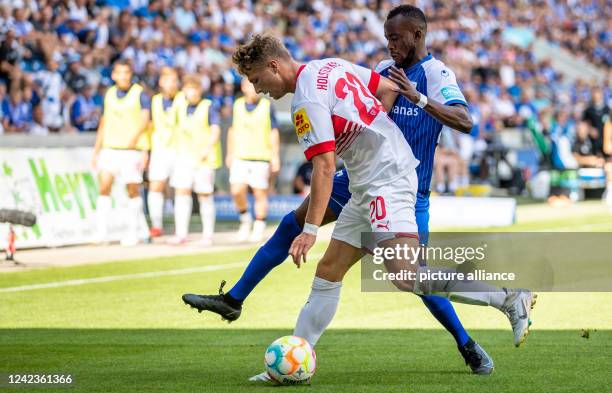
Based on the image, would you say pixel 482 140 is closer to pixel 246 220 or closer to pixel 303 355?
pixel 246 220

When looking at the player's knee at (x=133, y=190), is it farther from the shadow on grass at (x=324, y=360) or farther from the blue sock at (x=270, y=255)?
the blue sock at (x=270, y=255)

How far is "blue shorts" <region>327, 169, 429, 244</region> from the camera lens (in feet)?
25.1

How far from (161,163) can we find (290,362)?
11.4m

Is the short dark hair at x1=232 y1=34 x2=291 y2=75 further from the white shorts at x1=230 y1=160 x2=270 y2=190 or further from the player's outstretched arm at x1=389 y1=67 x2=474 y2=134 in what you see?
the white shorts at x1=230 y1=160 x2=270 y2=190

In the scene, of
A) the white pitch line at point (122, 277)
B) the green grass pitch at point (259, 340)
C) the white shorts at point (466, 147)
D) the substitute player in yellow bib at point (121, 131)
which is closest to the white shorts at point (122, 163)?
the substitute player in yellow bib at point (121, 131)

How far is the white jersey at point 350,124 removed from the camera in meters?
6.88

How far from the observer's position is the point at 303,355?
7.20 m

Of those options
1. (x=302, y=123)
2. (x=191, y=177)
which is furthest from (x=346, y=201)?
(x=191, y=177)

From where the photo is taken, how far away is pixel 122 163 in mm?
17297

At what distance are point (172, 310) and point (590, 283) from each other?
4561 millimetres

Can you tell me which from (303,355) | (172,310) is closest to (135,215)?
(172,310)

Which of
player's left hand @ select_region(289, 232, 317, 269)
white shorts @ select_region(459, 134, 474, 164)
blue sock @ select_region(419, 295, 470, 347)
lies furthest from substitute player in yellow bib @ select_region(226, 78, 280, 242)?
white shorts @ select_region(459, 134, 474, 164)

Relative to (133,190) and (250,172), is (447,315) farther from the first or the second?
(250,172)

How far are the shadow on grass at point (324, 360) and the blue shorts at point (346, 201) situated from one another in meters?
0.94
